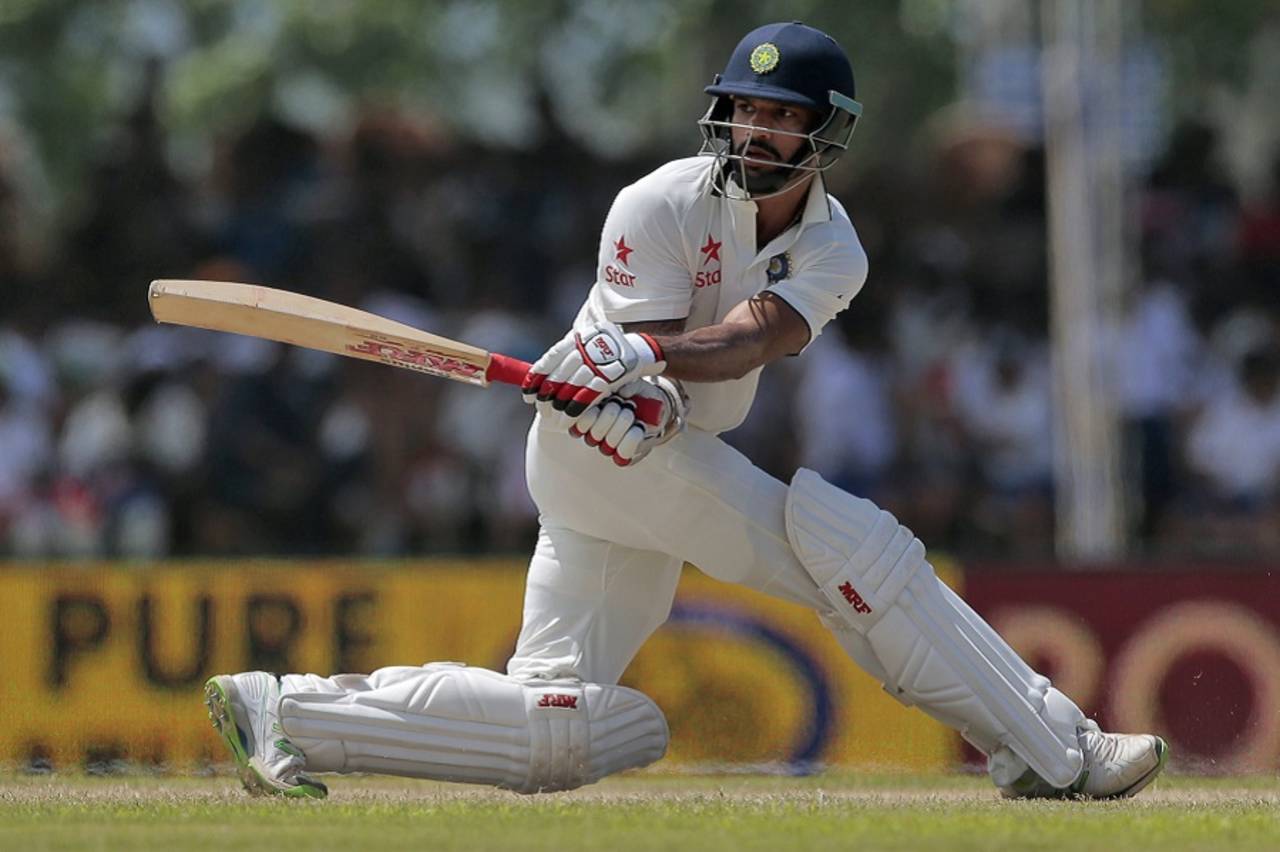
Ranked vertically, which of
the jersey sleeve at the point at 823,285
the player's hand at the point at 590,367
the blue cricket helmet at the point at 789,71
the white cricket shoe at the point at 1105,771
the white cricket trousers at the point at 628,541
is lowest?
the white cricket shoe at the point at 1105,771

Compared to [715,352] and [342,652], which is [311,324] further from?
[342,652]

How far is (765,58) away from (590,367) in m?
0.84

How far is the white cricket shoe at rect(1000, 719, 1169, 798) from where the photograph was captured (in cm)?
518

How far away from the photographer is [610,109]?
650 inches

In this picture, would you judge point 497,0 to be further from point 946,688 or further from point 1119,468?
point 946,688

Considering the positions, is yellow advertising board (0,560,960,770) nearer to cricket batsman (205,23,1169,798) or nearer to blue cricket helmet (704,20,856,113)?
cricket batsman (205,23,1169,798)

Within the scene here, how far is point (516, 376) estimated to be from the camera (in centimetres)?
501

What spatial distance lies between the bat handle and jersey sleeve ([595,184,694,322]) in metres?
0.24

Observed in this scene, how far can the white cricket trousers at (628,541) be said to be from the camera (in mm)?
5125

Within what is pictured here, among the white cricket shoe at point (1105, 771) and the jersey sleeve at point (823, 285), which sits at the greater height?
the jersey sleeve at point (823, 285)

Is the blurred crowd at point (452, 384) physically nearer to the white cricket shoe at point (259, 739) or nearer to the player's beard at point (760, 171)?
the white cricket shoe at point (259, 739)

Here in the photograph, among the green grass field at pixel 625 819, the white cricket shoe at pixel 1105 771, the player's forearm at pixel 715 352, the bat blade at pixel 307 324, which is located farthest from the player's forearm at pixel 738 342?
the white cricket shoe at pixel 1105 771

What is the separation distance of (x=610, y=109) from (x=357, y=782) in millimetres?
10897

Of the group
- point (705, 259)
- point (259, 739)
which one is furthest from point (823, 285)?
point (259, 739)
